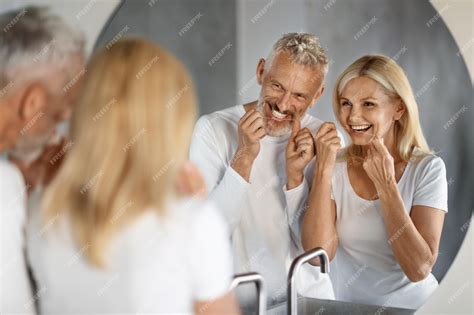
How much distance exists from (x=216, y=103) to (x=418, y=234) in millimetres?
635

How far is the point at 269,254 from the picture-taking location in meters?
1.67

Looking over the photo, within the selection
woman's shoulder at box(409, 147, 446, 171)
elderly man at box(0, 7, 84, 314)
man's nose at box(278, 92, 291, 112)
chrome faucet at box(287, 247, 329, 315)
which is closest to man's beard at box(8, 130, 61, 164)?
elderly man at box(0, 7, 84, 314)

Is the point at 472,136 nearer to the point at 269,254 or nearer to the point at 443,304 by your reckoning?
the point at 443,304

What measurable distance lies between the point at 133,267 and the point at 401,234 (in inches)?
29.6

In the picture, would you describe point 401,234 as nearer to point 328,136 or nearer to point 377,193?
point 377,193

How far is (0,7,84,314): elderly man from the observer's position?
1352mm

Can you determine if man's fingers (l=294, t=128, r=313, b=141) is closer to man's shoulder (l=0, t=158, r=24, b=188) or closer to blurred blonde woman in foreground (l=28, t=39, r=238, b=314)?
blurred blonde woman in foreground (l=28, t=39, r=238, b=314)

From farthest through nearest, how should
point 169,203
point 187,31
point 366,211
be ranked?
point 366,211
point 187,31
point 169,203

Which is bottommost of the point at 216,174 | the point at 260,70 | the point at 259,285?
the point at 259,285

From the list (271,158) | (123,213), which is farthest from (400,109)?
(123,213)

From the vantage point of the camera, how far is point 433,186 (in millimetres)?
1857

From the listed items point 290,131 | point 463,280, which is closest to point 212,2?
point 290,131

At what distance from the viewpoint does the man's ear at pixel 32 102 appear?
137cm

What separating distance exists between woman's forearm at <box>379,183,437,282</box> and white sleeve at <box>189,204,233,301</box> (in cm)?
54
